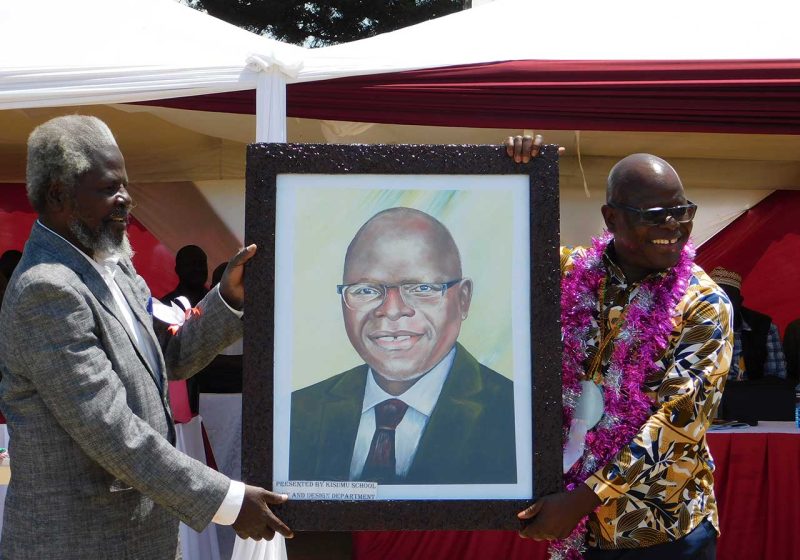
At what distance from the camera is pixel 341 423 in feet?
6.79

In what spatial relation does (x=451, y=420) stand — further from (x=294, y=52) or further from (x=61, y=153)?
(x=294, y=52)

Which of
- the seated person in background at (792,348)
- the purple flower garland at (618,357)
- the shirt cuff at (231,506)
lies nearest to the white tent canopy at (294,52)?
the seated person in background at (792,348)

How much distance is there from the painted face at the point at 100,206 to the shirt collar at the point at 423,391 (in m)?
0.70

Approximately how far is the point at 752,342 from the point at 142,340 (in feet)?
14.5

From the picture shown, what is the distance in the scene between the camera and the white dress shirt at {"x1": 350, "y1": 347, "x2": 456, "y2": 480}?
205 cm

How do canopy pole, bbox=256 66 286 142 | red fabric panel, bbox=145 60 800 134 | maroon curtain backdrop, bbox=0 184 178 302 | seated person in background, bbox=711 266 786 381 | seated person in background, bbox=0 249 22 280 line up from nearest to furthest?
1. canopy pole, bbox=256 66 286 142
2. red fabric panel, bbox=145 60 800 134
3. seated person in background, bbox=711 266 786 381
4. seated person in background, bbox=0 249 22 280
5. maroon curtain backdrop, bbox=0 184 178 302

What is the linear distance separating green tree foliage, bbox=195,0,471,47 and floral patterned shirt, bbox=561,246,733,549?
12289 mm

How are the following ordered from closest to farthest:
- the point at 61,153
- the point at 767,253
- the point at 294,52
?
the point at 61,153, the point at 294,52, the point at 767,253

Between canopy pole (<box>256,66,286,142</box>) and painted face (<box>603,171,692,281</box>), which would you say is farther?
canopy pole (<box>256,66,286,142</box>)

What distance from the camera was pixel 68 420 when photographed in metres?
1.92

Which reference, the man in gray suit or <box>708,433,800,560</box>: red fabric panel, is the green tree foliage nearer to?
<box>708,433,800,560</box>: red fabric panel

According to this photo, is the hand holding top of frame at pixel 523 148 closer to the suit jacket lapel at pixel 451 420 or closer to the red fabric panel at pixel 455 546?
the suit jacket lapel at pixel 451 420

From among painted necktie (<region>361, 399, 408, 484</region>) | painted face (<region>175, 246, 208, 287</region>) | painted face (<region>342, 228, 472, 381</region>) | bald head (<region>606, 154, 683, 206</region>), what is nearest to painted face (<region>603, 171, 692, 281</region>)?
bald head (<region>606, 154, 683, 206</region>)

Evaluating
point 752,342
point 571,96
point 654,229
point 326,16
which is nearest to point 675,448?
point 654,229
